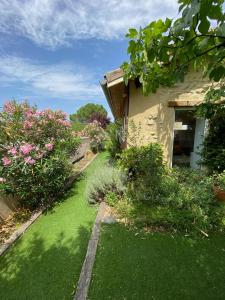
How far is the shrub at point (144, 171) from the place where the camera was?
548 cm

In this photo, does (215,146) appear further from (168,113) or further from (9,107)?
(9,107)

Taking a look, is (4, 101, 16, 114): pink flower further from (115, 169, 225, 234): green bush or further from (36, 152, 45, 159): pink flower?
(115, 169, 225, 234): green bush

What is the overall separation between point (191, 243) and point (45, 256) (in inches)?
125

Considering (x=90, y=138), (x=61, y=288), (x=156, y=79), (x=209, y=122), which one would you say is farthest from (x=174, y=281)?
(x=90, y=138)

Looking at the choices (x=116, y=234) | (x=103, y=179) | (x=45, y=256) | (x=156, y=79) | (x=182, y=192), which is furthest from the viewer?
(x=103, y=179)

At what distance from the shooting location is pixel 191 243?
4.10m

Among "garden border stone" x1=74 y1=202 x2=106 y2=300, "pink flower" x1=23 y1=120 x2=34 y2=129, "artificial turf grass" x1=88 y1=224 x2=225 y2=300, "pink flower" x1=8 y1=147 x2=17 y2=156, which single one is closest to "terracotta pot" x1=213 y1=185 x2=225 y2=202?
"artificial turf grass" x1=88 y1=224 x2=225 y2=300

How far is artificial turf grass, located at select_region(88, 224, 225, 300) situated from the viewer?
2.98m

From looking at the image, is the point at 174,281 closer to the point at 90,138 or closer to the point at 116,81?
the point at 116,81

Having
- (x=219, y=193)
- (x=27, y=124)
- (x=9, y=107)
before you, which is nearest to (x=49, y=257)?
(x=27, y=124)

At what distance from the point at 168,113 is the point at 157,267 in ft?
16.7

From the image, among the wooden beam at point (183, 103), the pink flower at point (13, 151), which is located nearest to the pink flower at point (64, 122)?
the pink flower at point (13, 151)

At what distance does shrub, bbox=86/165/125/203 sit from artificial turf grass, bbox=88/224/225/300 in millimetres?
1784

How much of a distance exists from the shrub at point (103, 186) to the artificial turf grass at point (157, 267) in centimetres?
178
